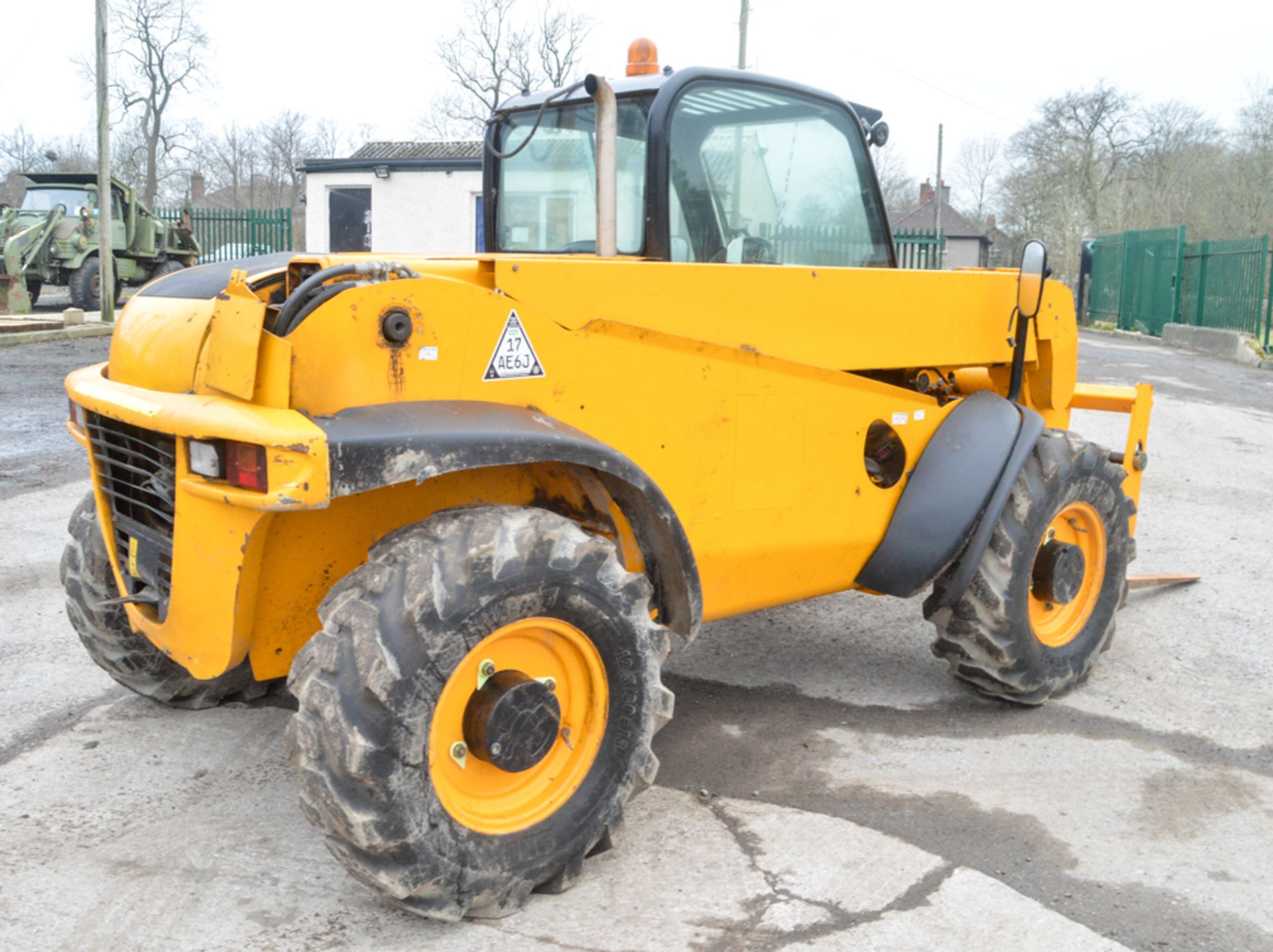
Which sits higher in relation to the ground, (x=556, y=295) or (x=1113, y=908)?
(x=556, y=295)

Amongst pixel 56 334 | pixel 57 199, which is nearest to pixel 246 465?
pixel 56 334

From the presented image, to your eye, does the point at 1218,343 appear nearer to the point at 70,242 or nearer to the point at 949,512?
the point at 949,512

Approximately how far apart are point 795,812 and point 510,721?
108 centimetres

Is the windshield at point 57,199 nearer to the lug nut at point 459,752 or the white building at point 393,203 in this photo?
the white building at point 393,203

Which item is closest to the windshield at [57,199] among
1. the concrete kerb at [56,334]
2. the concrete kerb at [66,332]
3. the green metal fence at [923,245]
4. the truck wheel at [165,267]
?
the truck wheel at [165,267]

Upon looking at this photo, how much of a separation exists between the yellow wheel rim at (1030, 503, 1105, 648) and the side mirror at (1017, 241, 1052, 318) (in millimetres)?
754

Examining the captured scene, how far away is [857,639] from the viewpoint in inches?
206

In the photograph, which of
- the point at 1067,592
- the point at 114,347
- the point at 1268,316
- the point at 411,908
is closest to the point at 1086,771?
the point at 1067,592

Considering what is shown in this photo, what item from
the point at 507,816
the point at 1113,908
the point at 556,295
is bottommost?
the point at 1113,908

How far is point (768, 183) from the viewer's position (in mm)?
4062

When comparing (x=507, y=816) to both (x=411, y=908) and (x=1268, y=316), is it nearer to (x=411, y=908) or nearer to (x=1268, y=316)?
(x=411, y=908)

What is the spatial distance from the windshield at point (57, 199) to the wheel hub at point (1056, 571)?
22078 mm

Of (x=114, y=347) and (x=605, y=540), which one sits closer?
(x=605, y=540)

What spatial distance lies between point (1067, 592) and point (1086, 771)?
76 centimetres
